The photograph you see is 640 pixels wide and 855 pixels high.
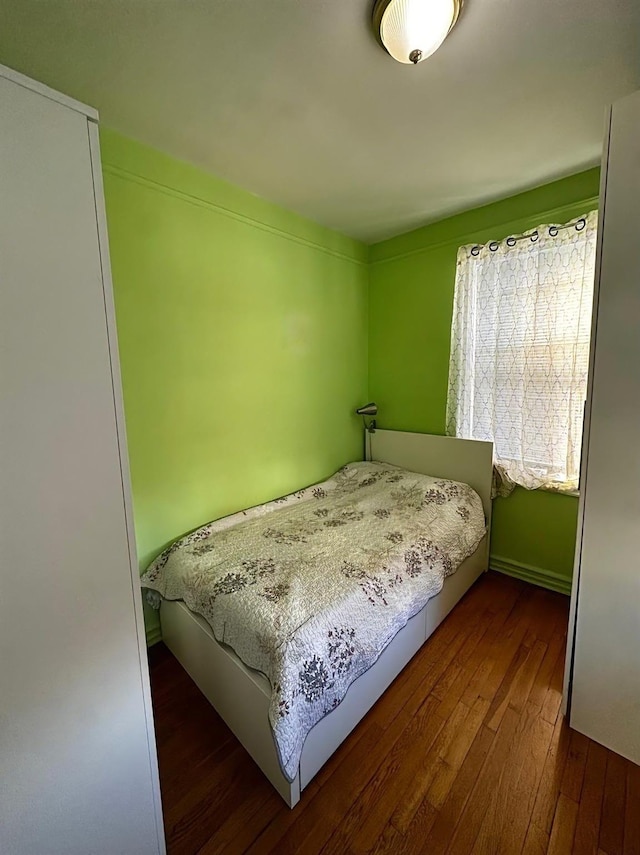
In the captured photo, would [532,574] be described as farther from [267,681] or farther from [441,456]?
[267,681]

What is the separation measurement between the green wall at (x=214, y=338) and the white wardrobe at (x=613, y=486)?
1.78 meters

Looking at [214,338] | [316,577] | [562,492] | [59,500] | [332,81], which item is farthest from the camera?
[562,492]

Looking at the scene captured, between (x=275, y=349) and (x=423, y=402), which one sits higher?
(x=275, y=349)

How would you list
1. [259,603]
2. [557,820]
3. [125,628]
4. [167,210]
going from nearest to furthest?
1. [125,628]
2. [557,820]
3. [259,603]
4. [167,210]

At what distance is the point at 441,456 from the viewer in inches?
105

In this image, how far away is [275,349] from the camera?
2447 mm

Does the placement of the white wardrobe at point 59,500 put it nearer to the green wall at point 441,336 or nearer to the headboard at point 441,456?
the headboard at point 441,456

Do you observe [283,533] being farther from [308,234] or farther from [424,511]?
[308,234]

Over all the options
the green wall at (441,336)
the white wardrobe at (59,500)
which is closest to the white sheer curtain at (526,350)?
the green wall at (441,336)

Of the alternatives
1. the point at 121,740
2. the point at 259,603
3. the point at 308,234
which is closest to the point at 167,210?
the point at 308,234

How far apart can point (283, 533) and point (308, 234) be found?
6.99 feet

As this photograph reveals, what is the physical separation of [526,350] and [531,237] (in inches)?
27.5

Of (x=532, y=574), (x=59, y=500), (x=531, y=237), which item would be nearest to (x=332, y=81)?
(x=531, y=237)

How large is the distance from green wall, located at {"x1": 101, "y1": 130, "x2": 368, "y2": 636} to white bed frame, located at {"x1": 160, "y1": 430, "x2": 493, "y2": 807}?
0.44 m
